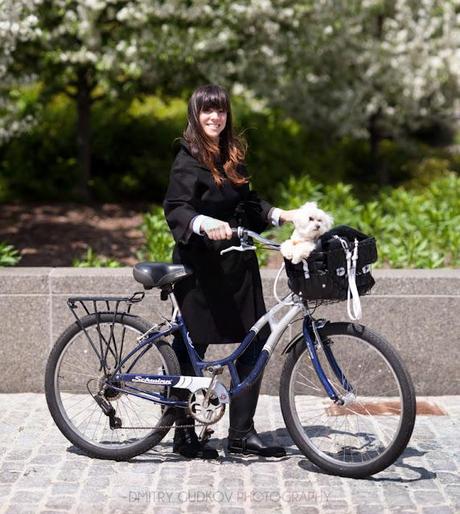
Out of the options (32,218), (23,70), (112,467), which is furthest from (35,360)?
(23,70)

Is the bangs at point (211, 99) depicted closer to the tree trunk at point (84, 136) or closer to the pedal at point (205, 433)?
the pedal at point (205, 433)

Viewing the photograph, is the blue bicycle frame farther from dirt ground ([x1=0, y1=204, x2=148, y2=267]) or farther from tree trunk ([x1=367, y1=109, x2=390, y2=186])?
tree trunk ([x1=367, y1=109, x2=390, y2=186])

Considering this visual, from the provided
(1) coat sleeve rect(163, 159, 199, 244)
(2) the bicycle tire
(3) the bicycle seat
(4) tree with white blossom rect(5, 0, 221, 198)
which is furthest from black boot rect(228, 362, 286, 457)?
(4) tree with white blossom rect(5, 0, 221, 198)

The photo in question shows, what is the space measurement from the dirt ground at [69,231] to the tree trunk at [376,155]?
145 inches

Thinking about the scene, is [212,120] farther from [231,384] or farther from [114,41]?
[114,41]

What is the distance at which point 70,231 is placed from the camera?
10062mm

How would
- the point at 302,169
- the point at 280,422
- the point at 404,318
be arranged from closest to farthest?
the point at 280,422 → the point at 404,318 → the point at 302,169

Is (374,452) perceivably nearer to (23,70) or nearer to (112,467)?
(112,467)

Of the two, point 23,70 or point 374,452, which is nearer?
point 374,452

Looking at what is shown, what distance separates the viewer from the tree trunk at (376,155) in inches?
545

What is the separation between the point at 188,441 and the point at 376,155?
9210mm

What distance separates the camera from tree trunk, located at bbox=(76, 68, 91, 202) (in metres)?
11.6

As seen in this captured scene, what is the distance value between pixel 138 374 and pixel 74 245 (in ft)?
14.3

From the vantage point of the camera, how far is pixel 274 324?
5.24m
